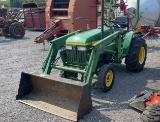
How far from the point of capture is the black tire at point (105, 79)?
4.42 metres

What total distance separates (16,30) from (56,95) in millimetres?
9476

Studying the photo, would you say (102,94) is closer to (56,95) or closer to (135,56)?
(56,95)

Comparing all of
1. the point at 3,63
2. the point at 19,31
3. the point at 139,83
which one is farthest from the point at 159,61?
the point at 19,31

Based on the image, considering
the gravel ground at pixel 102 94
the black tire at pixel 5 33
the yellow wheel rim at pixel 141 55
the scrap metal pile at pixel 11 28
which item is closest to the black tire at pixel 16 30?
the scrap metal pile at pixel 11 28

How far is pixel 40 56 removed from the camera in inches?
325

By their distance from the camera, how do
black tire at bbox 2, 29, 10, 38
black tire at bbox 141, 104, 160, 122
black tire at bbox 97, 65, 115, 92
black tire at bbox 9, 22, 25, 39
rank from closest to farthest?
black tire at bbox 141, 104, 160, 122 < black tire at bbox 97, 65, 115, 92 < black tire at bbox 9, 22, 25, 39 < black tire at bbox 2, 29, 10, 38

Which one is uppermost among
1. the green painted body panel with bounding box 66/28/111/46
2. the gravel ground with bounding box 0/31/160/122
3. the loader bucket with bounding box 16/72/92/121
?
the green painted body panel with bounding box 66/28/111/46

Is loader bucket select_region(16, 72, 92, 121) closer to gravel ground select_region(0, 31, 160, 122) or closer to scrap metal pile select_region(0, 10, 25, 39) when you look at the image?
gravel ground select_region(0, 31, 160, 122)

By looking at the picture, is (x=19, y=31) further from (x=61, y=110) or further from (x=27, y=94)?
(x=61, y=110)

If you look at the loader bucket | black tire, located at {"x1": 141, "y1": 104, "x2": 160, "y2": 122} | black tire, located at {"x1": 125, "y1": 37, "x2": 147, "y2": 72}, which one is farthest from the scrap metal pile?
black tire, located at {"x1": 141, "y1": 104, "x2": 160, "y2": 122}

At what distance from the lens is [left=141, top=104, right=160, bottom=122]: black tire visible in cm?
324

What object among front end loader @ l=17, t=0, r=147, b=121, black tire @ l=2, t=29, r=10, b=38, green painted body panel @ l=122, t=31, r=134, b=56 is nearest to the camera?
front end loader @ l=17, t=0, r=147, b=121

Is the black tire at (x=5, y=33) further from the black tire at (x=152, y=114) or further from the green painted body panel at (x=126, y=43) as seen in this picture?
the black tire at (x=152, y=114)

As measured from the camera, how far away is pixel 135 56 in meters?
5.54
